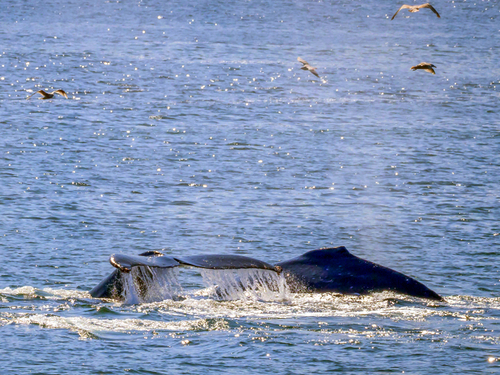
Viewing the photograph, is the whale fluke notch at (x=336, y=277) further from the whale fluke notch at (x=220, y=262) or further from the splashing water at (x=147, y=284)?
the whale fluke notch at (x=220, y=262)

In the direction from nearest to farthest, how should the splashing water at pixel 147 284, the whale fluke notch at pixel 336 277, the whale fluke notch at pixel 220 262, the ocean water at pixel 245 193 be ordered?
the whale fluke notch at pixel 220 262 < the ocean water at pixel 245 193 < the splashing water at pixel 147 284 < the whale fluke notch at pixel 336 277

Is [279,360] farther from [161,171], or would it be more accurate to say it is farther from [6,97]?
[6,97]

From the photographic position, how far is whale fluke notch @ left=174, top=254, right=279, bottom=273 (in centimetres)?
1048

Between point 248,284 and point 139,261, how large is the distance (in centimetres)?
214

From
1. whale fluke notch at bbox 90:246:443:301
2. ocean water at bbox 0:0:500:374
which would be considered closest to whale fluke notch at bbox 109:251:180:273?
ocean water at bbox 0:0:500:374

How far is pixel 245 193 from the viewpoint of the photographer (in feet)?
66.8

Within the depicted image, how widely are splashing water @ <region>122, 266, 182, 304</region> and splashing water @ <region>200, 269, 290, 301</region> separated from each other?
488mm

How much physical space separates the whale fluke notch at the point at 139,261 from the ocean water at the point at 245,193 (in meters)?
1.00

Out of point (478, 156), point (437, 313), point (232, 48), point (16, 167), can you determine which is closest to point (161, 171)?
point (16, 167)

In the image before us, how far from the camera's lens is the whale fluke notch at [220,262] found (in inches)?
413

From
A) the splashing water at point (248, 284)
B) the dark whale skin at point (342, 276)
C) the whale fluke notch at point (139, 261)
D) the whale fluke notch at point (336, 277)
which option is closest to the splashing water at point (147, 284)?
the whale fluke notch at point (336, 277)

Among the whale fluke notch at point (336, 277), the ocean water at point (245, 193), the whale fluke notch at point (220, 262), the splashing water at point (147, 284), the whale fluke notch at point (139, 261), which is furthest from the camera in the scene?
the whale fluke notch at point (336, 277)

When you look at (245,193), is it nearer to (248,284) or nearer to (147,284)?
(248,284)

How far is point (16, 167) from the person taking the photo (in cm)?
2184
